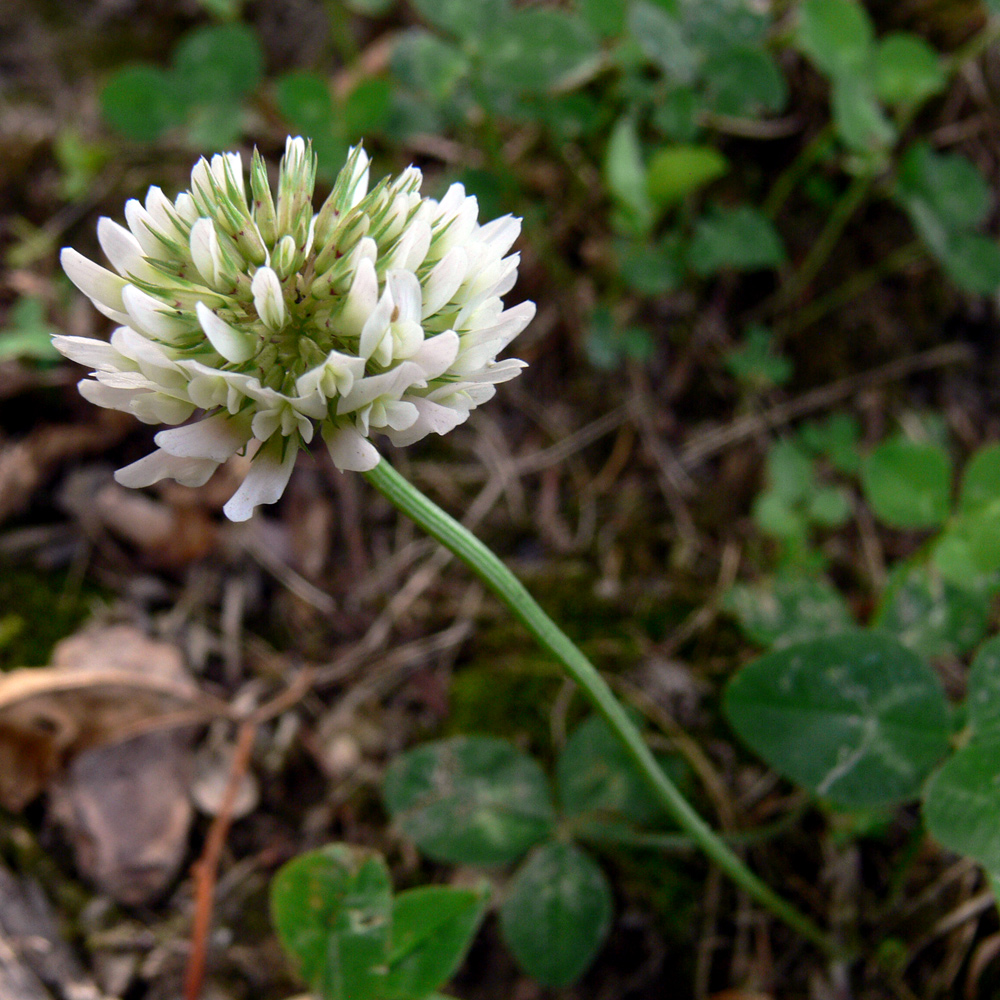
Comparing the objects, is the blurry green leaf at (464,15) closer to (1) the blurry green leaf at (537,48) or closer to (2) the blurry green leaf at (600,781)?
(1) the blurry green leaf at (537,48)

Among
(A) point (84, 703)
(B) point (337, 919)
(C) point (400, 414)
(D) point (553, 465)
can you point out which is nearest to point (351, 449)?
(C) point (400, 414)

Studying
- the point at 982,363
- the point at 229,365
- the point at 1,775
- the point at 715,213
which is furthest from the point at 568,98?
the point at 1,775

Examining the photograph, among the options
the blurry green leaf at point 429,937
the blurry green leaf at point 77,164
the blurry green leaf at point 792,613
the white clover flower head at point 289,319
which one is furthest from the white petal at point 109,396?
the blurry green leaf at point 77,164

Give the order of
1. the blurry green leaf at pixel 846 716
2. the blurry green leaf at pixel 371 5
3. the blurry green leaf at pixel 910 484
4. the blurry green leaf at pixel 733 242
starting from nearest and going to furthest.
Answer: the blurry green leaf at pixel 846 716
the blurry green leaf at pixel 910 484
the blurry green leaf at pixel 733 242
the blurry green leaf at pixel 371 5

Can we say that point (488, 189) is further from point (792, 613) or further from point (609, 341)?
point (792, 613)

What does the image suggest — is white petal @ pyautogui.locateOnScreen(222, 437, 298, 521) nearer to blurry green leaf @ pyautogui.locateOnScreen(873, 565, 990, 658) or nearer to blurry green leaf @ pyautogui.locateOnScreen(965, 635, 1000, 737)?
blurry green leaf @ pyautogui.locateOnScreen(965, 635, 1000, 737)

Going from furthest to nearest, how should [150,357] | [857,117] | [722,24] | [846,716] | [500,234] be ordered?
[722,24] → [857,117] → [846,716] → [500,234] → [150,357]
